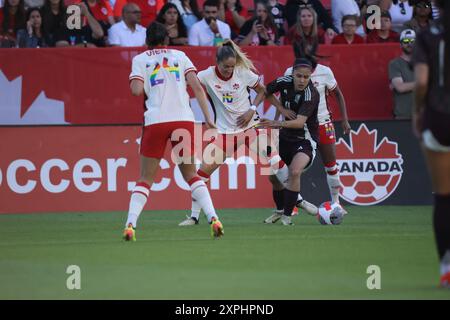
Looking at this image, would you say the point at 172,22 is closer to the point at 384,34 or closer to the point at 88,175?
the point at 88,175

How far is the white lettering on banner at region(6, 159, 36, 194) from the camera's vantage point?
688 inches

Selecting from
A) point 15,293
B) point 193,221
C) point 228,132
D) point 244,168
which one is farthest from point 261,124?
point 15,293

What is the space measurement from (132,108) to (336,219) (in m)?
5.06

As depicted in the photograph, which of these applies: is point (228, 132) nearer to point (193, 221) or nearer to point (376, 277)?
point (193, 221)

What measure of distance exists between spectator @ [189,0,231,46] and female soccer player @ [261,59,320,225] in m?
4.40

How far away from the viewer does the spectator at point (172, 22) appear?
19.0 m

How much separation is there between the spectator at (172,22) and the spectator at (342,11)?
3065mm

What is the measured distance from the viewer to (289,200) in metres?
14.8


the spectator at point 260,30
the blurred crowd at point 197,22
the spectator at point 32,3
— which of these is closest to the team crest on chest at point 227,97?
the blurred crowd at point 197,22

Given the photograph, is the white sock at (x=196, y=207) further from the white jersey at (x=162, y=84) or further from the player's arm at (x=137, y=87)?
the player's arm at (x=137, y=87)

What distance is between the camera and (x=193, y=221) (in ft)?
50.3

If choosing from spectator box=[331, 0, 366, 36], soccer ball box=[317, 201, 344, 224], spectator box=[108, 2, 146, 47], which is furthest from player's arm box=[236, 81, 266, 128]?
spectator box=[331, 0, 366, 36]

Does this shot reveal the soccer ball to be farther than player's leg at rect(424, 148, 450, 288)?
Yes

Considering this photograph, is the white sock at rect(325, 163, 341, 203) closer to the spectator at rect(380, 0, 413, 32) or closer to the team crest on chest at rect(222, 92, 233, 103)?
the team crest on chest at rect(222, 92, 233, 103)
